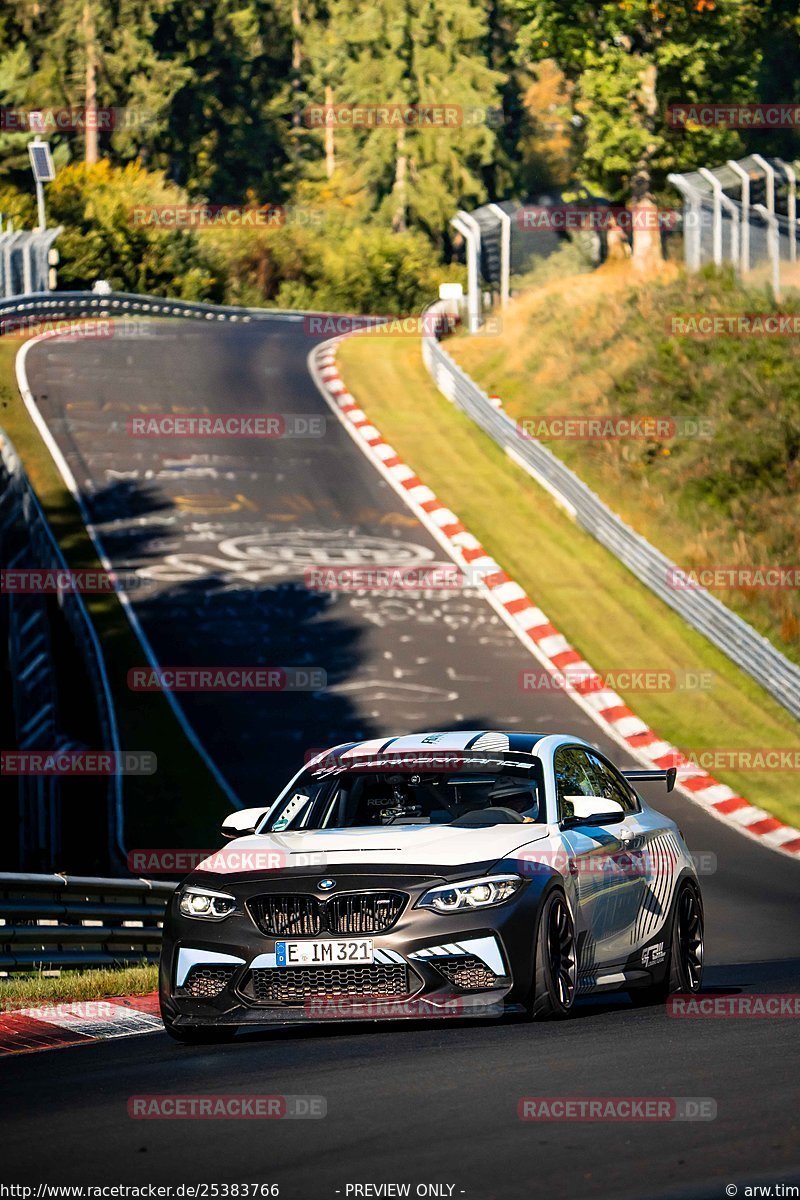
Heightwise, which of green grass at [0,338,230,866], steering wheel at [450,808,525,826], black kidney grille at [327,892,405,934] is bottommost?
green grass at [0,338,230,866]

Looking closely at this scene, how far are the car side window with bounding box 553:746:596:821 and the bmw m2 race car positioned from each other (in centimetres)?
2

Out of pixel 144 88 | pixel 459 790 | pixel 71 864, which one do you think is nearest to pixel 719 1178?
pixel 459 790

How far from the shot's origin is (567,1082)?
698 centimetres

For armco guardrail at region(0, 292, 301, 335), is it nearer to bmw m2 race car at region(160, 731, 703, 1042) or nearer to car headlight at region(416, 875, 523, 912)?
bmw m2 race car at region(160, 731, 703, 1042)

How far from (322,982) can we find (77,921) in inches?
213

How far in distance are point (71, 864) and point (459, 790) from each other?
13.1 metres

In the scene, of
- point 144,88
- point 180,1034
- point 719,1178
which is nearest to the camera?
point 719,1178

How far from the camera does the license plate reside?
824cm

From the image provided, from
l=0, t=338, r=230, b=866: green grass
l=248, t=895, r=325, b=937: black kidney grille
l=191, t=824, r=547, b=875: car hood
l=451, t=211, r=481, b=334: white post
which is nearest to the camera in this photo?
l=248, t=895, r=325, b=937: black kidney grille

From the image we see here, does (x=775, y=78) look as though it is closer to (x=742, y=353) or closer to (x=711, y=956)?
(x=742, y=353)

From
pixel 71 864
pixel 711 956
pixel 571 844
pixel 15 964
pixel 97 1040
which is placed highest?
pixel 571 844

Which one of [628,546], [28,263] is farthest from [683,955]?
[28,263]

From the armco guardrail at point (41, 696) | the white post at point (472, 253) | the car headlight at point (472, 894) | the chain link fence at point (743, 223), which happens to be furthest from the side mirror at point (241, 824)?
the white post at point (472, 253)

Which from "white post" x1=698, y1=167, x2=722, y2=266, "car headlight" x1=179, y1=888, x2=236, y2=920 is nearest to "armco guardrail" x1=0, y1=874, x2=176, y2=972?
"car headlight" x1=179, y1=888, x2=236, y2=920
